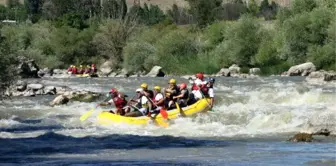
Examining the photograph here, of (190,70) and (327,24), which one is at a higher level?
(327,24)

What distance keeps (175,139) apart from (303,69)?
35.9 meters

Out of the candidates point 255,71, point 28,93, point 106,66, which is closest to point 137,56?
point 106,66

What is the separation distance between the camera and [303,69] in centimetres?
5422

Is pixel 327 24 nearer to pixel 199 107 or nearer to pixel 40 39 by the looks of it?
pixel 199 107

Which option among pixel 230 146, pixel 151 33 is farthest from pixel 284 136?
pixel 151 33

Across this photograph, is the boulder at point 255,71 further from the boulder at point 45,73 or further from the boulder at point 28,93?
the boulder at point 28,93

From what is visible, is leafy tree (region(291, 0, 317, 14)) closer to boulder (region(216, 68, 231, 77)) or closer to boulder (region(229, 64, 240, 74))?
boulder (region(229, 64, 240, 74))

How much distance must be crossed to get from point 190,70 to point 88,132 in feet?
140

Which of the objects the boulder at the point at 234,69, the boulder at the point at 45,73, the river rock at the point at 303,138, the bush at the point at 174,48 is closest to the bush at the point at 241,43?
the boulder at the point at 234,69

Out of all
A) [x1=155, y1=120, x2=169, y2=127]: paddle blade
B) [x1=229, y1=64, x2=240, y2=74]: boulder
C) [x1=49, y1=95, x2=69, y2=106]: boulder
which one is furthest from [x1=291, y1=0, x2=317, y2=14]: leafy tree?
[x1=155, y1=120, x2=169, y2=127]: paddle blade

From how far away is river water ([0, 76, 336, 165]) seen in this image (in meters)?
15.3

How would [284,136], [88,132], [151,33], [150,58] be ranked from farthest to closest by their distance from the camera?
[151,33] < [150,58] < [88,132] < [284,136]

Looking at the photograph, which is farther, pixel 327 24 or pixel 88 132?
pixel 327 24

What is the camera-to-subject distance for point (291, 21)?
57.2m
